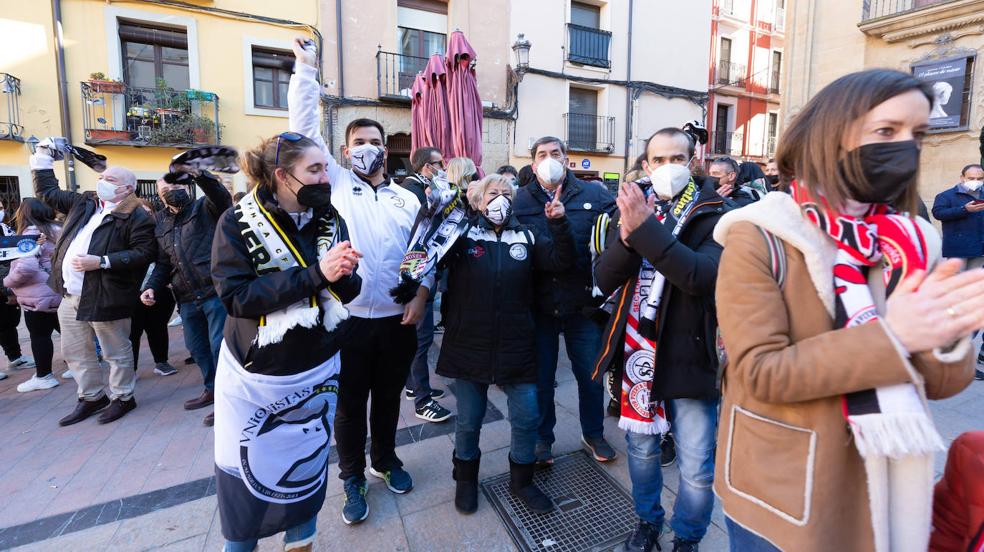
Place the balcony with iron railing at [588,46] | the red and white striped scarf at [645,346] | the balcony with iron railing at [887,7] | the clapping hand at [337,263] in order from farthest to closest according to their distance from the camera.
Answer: the balcony with iron railing at [588,46] < the balcony with iron railing at [887,7] < the red and white striped scarf at [645,346] < the clapping hand at [337,263]

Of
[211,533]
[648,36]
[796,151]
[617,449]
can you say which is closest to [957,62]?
[648,36]

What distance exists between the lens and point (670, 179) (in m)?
2.01

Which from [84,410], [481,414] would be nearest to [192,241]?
[84,410]

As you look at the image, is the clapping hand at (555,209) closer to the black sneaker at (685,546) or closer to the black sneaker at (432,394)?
the black sneaker at (685,546)

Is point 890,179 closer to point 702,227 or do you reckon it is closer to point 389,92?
point 702,227

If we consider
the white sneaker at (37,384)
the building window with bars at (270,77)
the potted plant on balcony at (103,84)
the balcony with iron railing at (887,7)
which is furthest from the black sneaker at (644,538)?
the balcony with iron railing at (887,7)

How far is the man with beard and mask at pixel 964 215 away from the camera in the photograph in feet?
17.5

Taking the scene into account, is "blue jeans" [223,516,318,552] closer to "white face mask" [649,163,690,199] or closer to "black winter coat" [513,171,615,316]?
"black winter coat" [513,171,615,316]

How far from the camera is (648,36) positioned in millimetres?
14203

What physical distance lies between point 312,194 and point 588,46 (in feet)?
44.3

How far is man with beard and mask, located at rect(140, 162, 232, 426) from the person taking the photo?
3.84 metres

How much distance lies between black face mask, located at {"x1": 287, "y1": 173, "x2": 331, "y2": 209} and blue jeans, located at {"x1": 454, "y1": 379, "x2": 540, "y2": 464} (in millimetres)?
Answer: 1175

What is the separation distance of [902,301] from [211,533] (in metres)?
2.99

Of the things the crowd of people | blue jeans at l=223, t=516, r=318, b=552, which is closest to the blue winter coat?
the crowd of people
